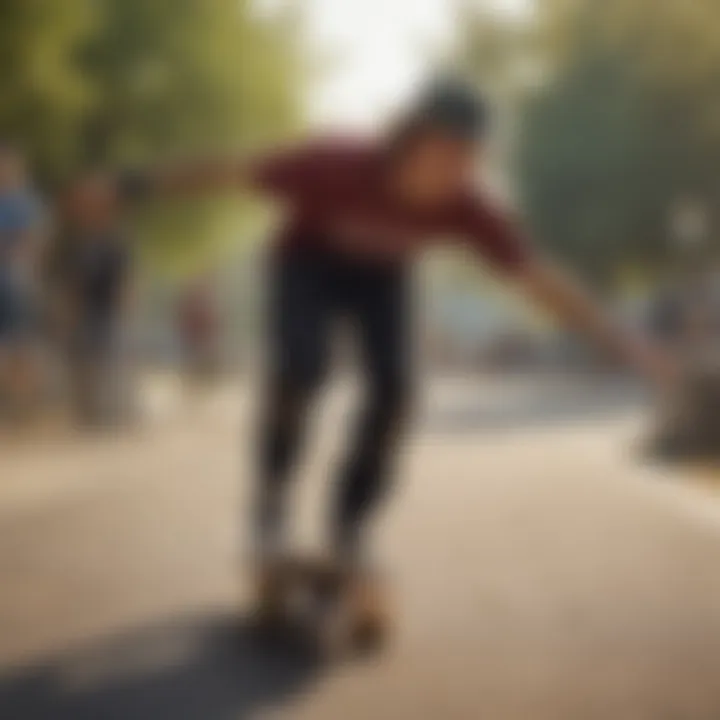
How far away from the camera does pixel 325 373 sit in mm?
997

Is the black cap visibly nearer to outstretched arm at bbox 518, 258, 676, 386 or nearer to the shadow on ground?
outstretched arm at bbox 518, 258, 676, 386

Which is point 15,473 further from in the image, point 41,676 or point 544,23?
point 544,23

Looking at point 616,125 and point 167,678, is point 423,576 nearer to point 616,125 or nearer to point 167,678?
point 167,678

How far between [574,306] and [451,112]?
0.17 m

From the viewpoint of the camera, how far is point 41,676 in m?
0.95

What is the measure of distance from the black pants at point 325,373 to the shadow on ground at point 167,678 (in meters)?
0.10

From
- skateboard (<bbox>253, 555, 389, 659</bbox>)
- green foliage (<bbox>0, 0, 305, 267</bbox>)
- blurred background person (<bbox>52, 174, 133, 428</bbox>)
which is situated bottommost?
skateboard (<bbox>253, 555, 389, 659</bbox>)

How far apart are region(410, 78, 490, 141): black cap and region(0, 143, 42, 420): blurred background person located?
294mm

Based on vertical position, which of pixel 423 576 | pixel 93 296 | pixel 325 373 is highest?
pixel 93 296

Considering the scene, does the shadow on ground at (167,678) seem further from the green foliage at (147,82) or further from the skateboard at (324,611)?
the green foliage at (147,82)

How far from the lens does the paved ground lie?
95 centimetres

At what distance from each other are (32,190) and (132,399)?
0.58ft

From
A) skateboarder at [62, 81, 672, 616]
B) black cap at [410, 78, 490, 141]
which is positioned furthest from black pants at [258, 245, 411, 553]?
black cap at [410, 78, 490, 141]

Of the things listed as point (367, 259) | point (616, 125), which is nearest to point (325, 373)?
point (367, 259)
